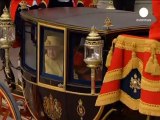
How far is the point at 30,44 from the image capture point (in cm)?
374

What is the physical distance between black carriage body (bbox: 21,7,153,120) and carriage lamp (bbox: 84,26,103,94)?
0.07 m

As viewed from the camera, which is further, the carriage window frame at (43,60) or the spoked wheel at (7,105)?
the spoked wheel at (7,105)

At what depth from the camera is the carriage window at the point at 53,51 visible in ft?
10.9

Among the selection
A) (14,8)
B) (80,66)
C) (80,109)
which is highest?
(14,8)

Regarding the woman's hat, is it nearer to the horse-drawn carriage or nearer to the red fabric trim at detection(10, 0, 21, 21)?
the horse-drawn carriage

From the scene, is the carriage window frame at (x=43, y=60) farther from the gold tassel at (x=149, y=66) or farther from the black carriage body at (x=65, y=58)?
the gold tassel at (x=149, y=66)

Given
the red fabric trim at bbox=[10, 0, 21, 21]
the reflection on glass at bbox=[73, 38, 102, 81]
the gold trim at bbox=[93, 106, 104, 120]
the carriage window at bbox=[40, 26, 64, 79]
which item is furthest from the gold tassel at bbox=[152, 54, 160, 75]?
the red fabric trim at bbox=[10, 0, 21, 21]

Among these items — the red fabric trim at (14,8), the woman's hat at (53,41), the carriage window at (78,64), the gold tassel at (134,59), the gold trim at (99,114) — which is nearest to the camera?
the gold tassel at (134,59)

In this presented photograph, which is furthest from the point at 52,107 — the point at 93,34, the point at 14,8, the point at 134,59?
the point at 14,8

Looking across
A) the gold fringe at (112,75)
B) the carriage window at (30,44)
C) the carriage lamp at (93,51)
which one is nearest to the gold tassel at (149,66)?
the gold fringe at (112,75)

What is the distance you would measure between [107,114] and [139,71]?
413 mm

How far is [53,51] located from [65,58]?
201mm

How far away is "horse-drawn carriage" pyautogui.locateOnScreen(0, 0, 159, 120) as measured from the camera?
2955mm

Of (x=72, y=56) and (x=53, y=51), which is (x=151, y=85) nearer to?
(x=72, y=56)
